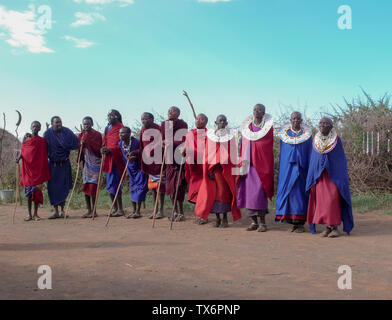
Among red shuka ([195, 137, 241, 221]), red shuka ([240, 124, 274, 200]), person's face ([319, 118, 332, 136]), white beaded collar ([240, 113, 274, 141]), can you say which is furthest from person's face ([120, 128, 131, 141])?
person's face ([319, 118, 332, 136])

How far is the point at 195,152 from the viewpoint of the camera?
8.05 metres

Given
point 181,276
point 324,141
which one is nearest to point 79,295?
point 181,276

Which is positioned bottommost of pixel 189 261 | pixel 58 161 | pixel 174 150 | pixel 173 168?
pixel 189 261

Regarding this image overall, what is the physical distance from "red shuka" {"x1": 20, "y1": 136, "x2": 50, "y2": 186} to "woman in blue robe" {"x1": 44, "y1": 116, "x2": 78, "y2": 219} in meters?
0.17

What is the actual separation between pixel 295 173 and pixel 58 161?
507 cm

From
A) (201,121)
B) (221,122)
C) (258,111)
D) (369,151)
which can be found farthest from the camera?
(369,151)

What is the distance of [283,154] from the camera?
24.0ft

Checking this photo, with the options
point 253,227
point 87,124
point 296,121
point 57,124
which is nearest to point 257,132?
point 296,121

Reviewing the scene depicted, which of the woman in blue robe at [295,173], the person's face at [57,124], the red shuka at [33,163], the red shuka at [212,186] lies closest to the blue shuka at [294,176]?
the woman in blue robe at [295,173]

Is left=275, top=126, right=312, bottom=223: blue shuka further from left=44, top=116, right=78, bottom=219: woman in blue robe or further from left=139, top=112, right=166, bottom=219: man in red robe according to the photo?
left=44, top=116, right=78, bottom=219: woman in blue robe

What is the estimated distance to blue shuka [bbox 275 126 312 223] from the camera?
7.13 metres

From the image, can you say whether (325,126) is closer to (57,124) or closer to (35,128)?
(57,124)
